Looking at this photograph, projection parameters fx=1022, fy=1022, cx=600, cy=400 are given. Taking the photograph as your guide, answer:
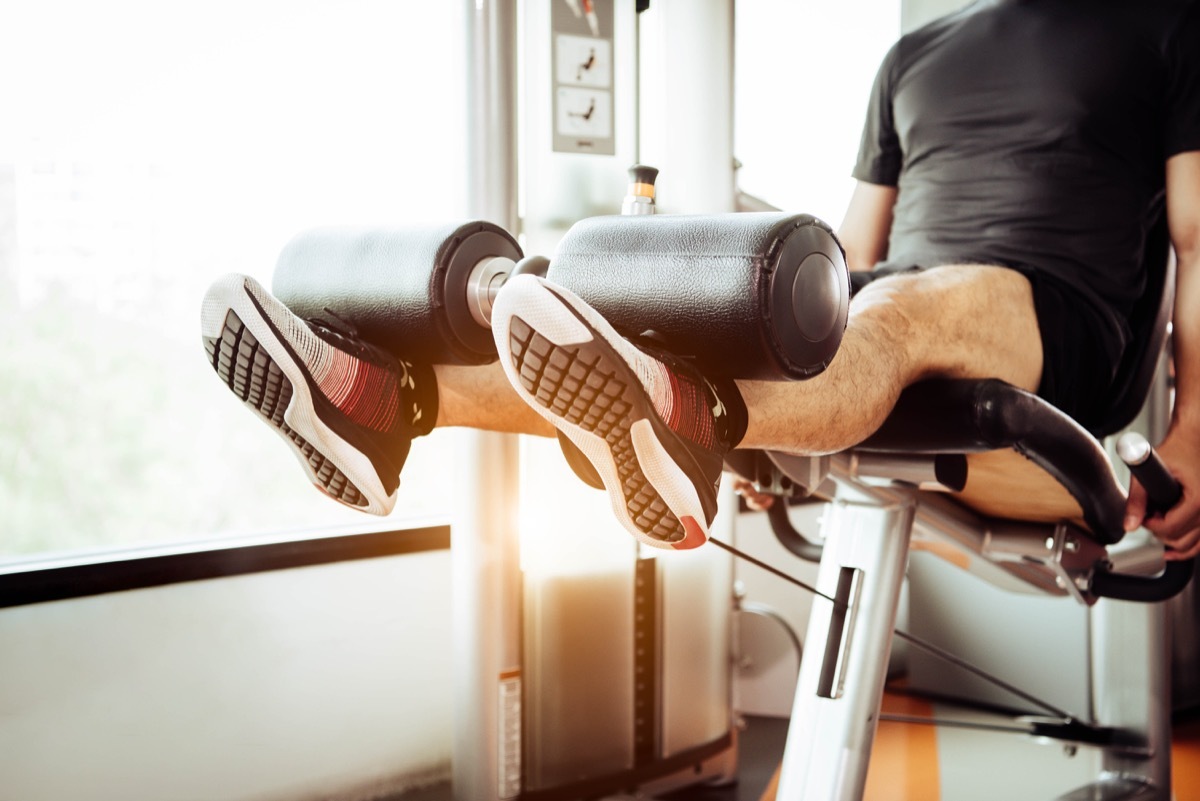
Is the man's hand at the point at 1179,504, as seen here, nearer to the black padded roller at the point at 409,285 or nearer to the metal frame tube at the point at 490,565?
the black padded roller at the point at 409,285

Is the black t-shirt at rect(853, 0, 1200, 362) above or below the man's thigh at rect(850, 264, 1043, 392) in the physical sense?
above

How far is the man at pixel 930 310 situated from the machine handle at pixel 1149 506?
0.08 feet

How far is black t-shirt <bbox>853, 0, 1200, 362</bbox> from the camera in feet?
4.21

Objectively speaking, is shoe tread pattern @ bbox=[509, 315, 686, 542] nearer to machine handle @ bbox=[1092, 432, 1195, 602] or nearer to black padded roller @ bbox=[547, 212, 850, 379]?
black padded roller @ bbox=[547, 212, 850, 379]

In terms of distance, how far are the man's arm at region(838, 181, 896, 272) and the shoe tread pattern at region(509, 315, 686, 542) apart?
1.01 m

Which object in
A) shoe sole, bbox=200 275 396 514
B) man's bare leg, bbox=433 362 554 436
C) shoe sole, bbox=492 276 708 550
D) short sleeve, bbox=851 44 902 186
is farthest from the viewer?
short sleeve, bbox=851 44 902 186

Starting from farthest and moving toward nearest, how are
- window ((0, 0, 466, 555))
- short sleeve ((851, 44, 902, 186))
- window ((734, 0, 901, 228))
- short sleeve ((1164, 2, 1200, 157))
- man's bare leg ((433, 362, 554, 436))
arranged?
1. window ((734, 0, 901, 228))
2. short sleeve ((851, 44, 902, 186))
3. window ((0, 0, 466, 555))
4. short sleeve ((1164, 2, 1200, 157))
5. man's bare leg ((433, 362, 554, 436))

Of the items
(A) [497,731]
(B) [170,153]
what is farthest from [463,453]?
(B) [170,153]

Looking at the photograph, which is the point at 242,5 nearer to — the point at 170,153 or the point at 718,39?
the point at 170,153

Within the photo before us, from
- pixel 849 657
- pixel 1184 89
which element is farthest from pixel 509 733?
pixel 1184 89

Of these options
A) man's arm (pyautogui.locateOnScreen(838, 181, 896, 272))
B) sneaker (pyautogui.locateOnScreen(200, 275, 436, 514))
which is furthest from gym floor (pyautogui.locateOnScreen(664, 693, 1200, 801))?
sneaker (pyautogui.locateOnScreen(200, 275, 436, 514))

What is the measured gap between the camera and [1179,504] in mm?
1112

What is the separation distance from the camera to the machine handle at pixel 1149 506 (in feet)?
3.25

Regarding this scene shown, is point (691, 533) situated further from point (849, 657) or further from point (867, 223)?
point (867, 223)
